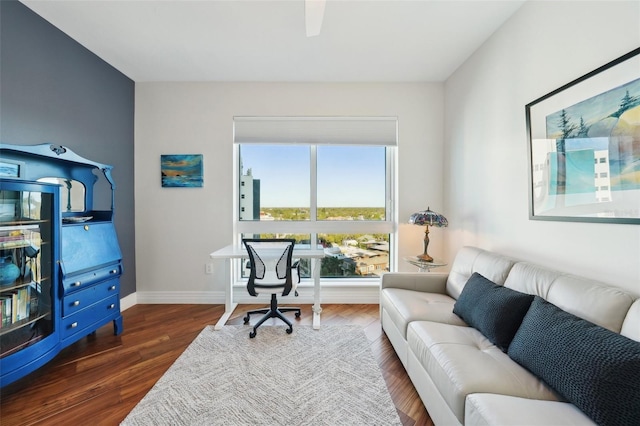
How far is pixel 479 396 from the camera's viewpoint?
3.43 feet

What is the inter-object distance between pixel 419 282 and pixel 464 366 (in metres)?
1.19

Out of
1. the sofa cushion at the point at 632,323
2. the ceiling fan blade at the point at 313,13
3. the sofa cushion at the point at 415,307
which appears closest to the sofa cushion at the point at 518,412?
the sofa cushion at the point at 632,323

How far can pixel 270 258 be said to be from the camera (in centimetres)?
249

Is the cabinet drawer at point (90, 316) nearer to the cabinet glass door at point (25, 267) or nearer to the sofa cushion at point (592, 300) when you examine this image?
the cabinet glass door at point (25, 267)

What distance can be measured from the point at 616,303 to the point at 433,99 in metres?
2.76

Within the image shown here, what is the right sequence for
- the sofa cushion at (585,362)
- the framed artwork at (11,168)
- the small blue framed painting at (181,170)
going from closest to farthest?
1. the sofa cushion at (585,362)
2. the framed artwork at (11,168)
3. the small blue framed painting at (181,170)

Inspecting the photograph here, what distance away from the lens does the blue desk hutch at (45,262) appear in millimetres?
1643

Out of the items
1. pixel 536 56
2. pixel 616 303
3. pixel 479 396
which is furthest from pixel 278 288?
pixel 536 56

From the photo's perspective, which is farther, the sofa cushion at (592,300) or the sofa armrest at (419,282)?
the sofa armrest at (419,282)

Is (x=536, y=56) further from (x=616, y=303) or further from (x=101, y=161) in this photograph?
(x=101, y=161)

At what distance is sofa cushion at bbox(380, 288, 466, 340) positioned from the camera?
1781 mm

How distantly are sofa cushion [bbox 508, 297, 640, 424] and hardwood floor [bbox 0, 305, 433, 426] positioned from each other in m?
0.74

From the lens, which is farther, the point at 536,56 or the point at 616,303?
the point at 536,56

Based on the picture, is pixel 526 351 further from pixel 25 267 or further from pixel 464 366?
pixel 25 267
